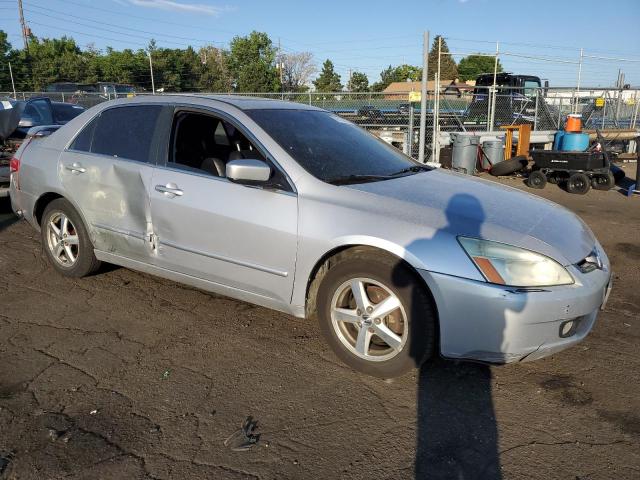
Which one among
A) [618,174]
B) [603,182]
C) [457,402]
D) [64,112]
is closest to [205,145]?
[457,402]

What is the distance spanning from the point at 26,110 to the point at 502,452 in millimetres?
11538

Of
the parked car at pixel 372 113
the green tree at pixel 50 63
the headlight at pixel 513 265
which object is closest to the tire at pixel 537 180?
the parked car at pixel 372 113

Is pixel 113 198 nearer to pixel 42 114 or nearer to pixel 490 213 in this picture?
Result: pixel 490 213

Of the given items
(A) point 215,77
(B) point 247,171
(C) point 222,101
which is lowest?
(B) point 247,171

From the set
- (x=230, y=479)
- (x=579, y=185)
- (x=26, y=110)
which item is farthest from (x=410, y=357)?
(x=26, y=110)

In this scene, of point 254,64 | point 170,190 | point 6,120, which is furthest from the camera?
point 254,64

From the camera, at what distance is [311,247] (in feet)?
10.6

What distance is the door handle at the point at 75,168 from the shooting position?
4.39 meters

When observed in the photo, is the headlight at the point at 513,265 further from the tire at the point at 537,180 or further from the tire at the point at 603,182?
the tire at the point at 603,182

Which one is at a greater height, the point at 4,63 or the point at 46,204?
the point at 4,63

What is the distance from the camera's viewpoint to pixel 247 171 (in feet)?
10.9

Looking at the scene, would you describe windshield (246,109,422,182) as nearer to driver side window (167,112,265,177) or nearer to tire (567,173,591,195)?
driver side window (167,112,265,177)

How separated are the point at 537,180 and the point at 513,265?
8.97m

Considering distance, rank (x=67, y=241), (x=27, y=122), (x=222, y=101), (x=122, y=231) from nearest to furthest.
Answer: (x=222, y=101) → (x=122, y=231) → (x=67, y=241) → (x=27, y=122)
